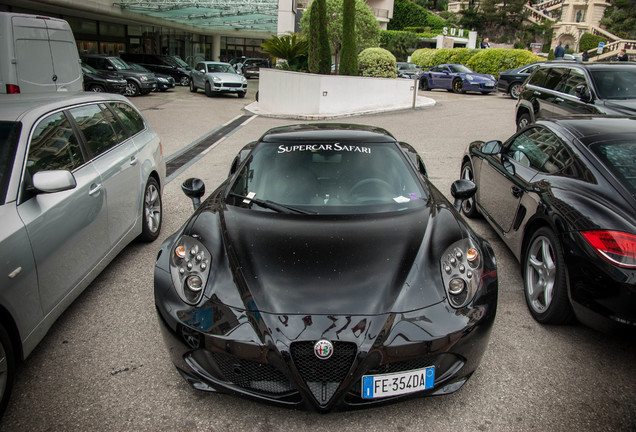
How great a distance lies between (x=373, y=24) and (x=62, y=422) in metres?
27.9

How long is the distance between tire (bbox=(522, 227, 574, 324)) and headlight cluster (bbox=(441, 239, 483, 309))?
29.9 inches

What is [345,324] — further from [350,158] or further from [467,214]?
[467,214]

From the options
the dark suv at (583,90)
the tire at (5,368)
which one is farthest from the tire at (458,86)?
the tire at (5,368)

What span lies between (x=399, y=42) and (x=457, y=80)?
40.8m

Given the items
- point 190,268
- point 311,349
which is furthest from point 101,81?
point 311,349

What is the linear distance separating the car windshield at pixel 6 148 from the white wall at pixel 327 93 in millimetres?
13710

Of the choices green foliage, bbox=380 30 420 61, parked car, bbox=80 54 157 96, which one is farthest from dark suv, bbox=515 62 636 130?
green foliage, bbox=380 30 420 61

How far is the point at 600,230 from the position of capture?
306 cm

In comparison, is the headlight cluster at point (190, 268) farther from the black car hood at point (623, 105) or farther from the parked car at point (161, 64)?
the parked car at point (161, 64)

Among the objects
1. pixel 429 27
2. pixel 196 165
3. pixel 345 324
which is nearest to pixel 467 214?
pixel 345 324

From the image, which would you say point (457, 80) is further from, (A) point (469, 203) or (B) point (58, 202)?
(B) point (58, 202)

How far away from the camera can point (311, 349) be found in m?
2.31

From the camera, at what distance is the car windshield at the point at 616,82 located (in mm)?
8047

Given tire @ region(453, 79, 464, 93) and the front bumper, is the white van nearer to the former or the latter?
the front bumper
